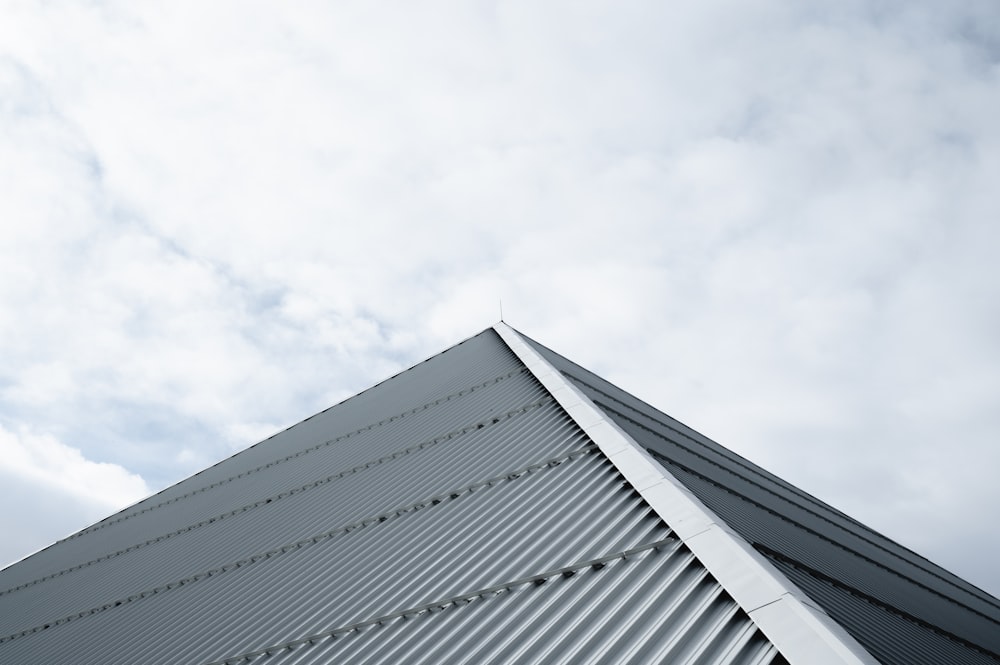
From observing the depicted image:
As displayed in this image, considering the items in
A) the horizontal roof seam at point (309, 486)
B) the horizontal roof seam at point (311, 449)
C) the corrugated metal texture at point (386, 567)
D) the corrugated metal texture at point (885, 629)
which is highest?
the horizontal roof seam at point (311, 449)

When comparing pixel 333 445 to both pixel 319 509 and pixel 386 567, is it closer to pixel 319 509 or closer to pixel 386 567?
pixel 319 509

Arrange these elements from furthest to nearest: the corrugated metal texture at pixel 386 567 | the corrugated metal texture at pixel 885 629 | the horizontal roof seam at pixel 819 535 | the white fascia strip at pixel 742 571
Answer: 1. the horizontal roof seam at pixel 819 535
2. the corrugated metal texture at pixel 386 567
3. the corrugated metal texture at pixel 885 629
4. the white fascia strip at pixel 742 571

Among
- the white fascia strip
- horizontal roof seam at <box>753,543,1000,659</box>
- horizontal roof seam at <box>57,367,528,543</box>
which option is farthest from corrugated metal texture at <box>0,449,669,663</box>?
horizontal roof seam at <box>57,367,528,543</box>

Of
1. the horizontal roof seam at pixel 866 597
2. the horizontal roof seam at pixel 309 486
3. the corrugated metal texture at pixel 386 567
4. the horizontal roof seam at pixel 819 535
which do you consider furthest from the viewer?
the horizontal roof seam at pixel 309 486

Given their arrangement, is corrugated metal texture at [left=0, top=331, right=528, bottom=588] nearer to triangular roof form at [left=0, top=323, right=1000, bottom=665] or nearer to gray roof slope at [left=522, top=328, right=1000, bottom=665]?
triangular roof form at [left=0, top=323, right=1000, bottom=665]

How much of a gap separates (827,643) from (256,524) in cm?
702

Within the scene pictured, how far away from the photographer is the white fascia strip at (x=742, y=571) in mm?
2842

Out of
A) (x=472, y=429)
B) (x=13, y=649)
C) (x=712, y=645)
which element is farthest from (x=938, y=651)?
(x=13, y=649)

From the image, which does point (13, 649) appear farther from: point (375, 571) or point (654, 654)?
point (654, 654)

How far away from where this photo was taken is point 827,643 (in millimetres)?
2828

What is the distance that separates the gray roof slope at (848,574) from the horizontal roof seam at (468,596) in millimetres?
836

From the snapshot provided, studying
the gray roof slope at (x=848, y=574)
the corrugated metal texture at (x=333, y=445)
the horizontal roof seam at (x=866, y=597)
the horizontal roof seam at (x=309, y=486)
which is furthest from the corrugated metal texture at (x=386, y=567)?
the corrugated metal texture at (x=333, y=445)

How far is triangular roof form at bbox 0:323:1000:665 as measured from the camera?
354 cm

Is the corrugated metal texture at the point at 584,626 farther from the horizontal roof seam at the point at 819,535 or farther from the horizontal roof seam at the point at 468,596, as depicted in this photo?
the horizontal roof seam at the point at 819,535
